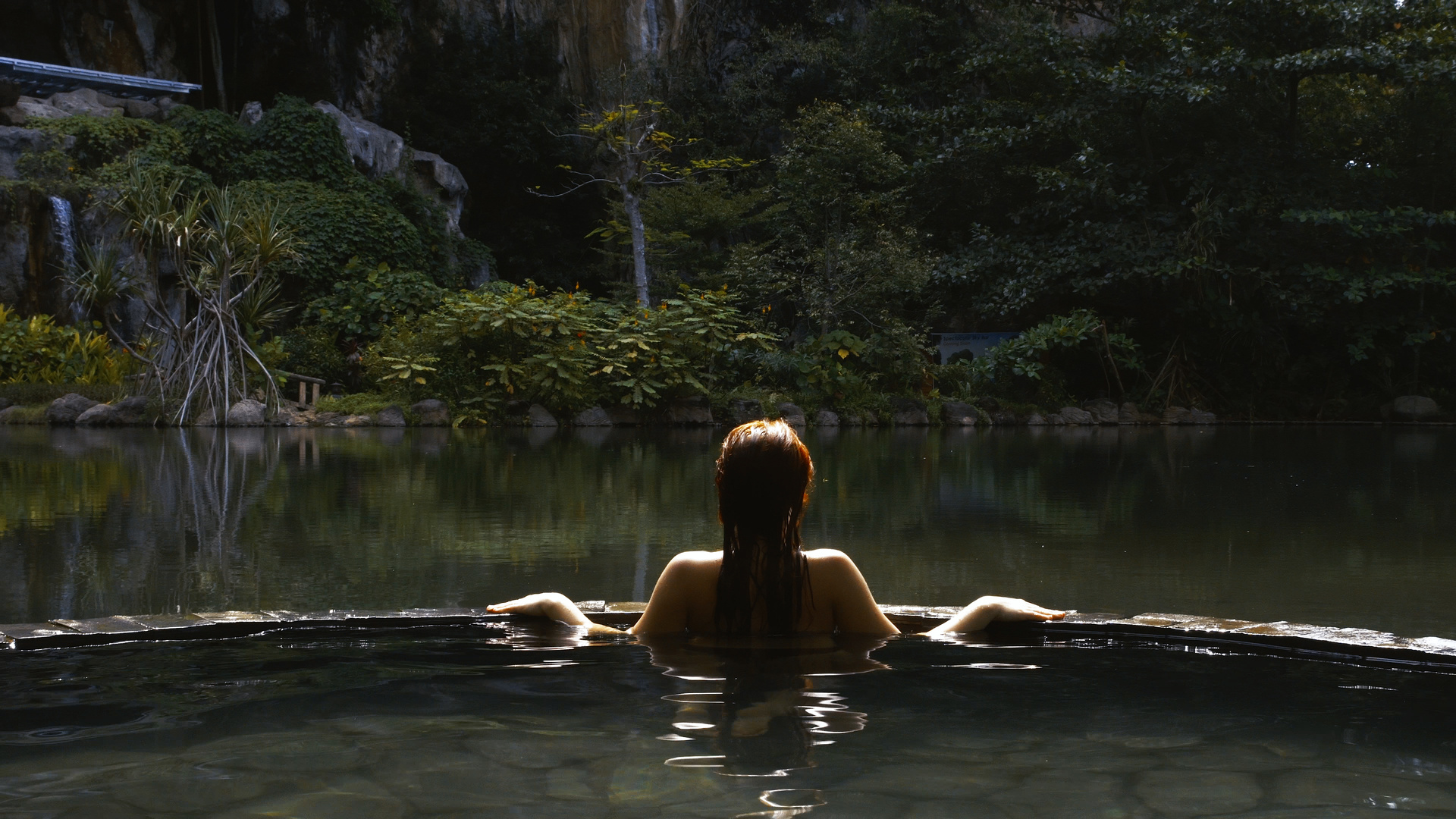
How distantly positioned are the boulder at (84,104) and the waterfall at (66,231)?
2094mm

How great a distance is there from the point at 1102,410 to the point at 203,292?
44.3 feet

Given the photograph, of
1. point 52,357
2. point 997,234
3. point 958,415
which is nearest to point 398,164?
point 52,357

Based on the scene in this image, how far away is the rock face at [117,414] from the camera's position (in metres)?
13.9

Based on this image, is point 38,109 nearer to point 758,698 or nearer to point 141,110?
point 141,110

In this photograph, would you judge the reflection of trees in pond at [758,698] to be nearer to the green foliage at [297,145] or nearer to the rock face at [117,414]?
the rock face at [117,414]

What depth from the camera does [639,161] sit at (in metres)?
21.2

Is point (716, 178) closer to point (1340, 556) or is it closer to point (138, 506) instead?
point (138, 506)

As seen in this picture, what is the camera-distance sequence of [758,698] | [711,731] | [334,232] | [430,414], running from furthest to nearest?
[334,232] < [430,414] < [758,698] < [711,731]

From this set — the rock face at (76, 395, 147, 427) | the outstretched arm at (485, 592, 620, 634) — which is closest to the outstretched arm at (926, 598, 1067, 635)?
the outstretched arm at (485, 592, 620, 634)

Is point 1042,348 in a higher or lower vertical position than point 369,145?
lower

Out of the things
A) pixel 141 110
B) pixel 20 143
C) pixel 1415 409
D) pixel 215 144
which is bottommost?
pixel 1415 409

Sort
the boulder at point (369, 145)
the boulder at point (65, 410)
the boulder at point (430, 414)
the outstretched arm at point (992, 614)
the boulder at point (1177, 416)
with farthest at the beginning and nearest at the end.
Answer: the boulder at point (369, 145) → the boulder at point (1177, 416) → the boulder at point (430, 414) → the boulder at point (65, 410) → the outstretched arm at point (992, 614)

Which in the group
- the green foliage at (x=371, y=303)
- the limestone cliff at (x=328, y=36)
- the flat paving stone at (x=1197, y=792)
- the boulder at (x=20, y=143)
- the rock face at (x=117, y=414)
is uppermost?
the limestone cliff at (x=328, y=36)

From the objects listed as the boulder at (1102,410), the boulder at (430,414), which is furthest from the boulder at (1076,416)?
the boulder at (430,414)
